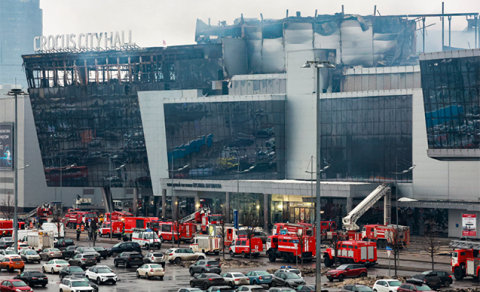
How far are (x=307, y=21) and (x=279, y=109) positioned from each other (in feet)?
86.8

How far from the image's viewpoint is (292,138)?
124 m

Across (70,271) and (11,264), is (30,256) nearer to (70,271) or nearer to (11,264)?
(11,264)

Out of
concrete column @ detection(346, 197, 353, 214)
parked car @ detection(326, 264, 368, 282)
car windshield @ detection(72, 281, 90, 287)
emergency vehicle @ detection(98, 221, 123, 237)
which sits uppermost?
concrete column @ detection(346, 197, 353, 214)

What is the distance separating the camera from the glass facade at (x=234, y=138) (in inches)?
4852

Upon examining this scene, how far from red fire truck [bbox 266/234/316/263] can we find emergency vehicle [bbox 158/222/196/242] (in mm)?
21149

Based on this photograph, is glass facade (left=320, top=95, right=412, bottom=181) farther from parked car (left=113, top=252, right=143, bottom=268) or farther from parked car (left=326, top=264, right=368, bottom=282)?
parked car (left=113, top=252, right=143, bottom=268)

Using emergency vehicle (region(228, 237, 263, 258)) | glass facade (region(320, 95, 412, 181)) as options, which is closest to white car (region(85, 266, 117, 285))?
emergency vehicle (region(228, 237, 263, 258))

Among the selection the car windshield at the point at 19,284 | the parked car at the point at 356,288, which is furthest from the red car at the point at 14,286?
the parked car at the point at 356,288

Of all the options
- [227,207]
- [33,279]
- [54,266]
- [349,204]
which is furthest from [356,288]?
[227,207]

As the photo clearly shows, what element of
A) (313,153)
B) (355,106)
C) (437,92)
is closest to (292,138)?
(313,153)

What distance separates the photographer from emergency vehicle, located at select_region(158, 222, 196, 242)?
318 feet

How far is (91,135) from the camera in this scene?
144 m

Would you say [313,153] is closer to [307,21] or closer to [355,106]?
[355,106]

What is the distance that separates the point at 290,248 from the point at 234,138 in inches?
1998
